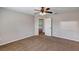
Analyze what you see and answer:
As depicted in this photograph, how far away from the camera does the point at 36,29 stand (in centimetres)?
646

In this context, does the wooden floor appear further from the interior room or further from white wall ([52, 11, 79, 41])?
white wall ([52, 11, 79, 41])

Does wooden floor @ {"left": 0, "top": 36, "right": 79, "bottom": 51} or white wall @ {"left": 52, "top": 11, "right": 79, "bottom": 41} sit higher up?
white wall @ {"left": 52, "top": 11, "right": 79, "bottom": 41}

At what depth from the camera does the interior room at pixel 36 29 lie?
2.96 meters

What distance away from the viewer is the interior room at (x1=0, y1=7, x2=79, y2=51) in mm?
2961


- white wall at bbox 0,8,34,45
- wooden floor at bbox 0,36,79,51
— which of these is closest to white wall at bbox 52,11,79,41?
wooden floor at bbox 0,36,79,51

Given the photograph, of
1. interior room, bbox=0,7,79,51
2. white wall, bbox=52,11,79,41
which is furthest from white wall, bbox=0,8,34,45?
white wall, bbox=52,11,79,41

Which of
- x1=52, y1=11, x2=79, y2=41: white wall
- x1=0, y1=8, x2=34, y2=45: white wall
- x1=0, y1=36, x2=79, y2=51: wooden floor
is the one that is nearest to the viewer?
x1=0, y1=36, x2=79, y2=51: wooden floor

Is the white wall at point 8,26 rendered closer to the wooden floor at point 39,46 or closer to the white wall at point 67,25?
the wooden floor at point 39,46

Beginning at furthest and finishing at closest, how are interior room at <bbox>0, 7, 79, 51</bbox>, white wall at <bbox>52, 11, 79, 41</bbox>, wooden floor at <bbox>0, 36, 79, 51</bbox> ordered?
white wall at <bbox>52, 11, 79, 41</bbox> < interior room at <bbox>0, 7, 79, 51</bbox> < wooden floor at <bbox>0, 36, 79, 51</bbox>

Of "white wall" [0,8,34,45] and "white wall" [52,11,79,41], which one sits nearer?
"white wall" [0,8,34,45]

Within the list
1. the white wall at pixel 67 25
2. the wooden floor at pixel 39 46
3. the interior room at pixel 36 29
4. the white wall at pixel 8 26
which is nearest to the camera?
the wooden floor at pixel 39 46

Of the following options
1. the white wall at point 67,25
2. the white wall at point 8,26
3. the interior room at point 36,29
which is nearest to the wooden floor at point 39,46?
the interior room at point 36,29

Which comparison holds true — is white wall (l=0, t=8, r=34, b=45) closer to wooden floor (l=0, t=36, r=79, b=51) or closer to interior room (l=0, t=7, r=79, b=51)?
interior room (l=0, t=7, r=79, b=51)
